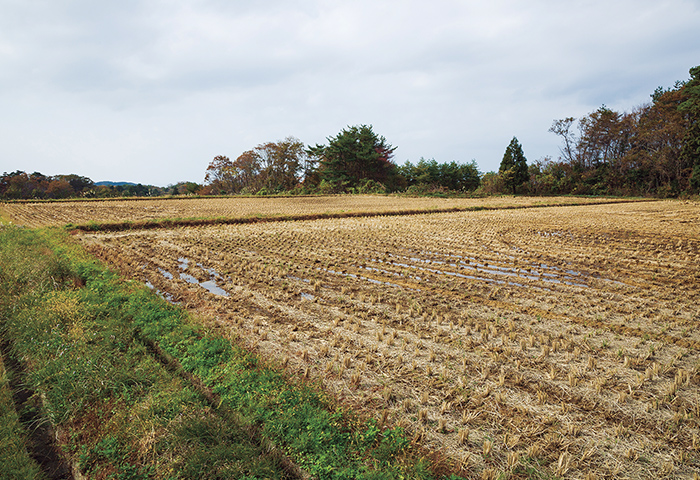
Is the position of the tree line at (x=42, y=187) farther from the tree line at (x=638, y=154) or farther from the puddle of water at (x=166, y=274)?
the tree line at (x=638, y=154)

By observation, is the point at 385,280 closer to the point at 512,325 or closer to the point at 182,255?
the point at 512,325

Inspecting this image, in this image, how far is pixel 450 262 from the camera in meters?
7.69

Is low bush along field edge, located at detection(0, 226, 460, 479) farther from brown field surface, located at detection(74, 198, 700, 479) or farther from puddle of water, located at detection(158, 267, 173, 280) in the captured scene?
puddle of water, located at detection(158, 267, 173, 280)

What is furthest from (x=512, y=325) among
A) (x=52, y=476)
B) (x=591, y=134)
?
(x=591, y=134)

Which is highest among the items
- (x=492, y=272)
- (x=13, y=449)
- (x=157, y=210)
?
(x=157, y=210)

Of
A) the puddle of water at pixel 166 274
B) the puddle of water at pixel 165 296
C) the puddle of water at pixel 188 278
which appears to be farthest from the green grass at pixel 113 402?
the puddle of water at pixel 166 274

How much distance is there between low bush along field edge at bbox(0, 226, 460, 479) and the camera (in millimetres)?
2193

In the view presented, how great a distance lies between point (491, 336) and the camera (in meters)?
3.93

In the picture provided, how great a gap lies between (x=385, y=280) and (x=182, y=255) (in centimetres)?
506

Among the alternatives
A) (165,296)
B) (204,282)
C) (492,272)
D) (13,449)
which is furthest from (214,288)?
(492,272)

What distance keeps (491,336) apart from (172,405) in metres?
3.17

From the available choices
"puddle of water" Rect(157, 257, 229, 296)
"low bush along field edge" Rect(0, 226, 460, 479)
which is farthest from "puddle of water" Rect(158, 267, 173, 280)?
"low bush along field edge" Rect(0, 226, 460, 479)

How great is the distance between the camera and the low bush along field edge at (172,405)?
219 cm

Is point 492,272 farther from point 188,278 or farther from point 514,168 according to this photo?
point 514,168
